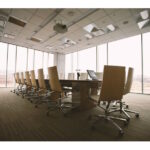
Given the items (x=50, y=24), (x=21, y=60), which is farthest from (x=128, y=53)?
(x=21, y=60)

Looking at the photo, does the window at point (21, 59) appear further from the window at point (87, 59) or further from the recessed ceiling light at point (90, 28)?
the recessed ceiling light at point (90, 28)

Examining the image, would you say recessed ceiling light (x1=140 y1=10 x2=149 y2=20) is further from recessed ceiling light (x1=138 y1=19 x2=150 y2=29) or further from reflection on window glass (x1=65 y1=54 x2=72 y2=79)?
reflection on window glass (x1=65 y1=54 x2=72 y2=79)

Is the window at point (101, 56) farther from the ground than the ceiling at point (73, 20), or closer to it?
closer to it

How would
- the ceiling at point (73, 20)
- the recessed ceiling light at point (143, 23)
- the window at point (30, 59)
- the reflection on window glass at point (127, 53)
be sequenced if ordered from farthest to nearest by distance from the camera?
1. the window at point (30, 59)
2. the reflection on window glass at point (127, 53)
3. the recessed ceiling light at point (143, 23)
4. the ceiling at point (73, 20)

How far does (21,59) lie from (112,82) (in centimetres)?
913

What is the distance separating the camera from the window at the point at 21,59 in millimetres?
9070

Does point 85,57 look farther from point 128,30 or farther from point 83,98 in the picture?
point 83,98

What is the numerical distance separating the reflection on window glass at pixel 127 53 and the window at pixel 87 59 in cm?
147

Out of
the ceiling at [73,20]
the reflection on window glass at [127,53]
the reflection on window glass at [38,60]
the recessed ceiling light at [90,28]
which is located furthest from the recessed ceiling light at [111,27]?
the reflection on window glass at [38,60]

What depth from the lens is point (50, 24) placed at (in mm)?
5422

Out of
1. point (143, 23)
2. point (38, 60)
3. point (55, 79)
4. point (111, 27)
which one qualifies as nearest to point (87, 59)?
point (111, 27)

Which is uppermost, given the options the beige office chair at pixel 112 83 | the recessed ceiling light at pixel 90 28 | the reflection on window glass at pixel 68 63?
the recessed ceiling light at pixel 90 28

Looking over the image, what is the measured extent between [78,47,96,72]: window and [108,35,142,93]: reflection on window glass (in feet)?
4.82

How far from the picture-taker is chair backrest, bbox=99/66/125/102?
173 centimetres
